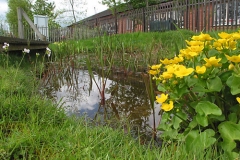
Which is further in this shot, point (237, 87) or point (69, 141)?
point (69, 141)

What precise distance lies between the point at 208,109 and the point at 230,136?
0.14m

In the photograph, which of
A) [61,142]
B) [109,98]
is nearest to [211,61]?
[61,142]

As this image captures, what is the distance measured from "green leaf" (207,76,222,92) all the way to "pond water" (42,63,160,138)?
733 millimetres

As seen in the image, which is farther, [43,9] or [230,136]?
[43,9]

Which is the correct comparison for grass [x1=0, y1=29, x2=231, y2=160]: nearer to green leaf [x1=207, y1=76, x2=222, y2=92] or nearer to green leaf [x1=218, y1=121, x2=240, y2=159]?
green leaf [x1=218, y1=121, x2=240, y2=159]

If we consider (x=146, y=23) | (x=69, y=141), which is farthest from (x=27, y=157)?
(x=146, y=23)

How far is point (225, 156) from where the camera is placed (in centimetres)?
99

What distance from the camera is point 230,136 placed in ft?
3.23

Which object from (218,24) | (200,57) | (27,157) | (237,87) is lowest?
(27,157)

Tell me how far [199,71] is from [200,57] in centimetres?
29

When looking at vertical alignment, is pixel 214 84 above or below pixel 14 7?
below

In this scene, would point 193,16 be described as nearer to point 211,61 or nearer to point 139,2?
point 139,2

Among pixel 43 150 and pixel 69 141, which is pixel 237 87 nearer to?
pixel 69 141

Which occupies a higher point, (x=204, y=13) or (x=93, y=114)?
(x=204, y=13)
